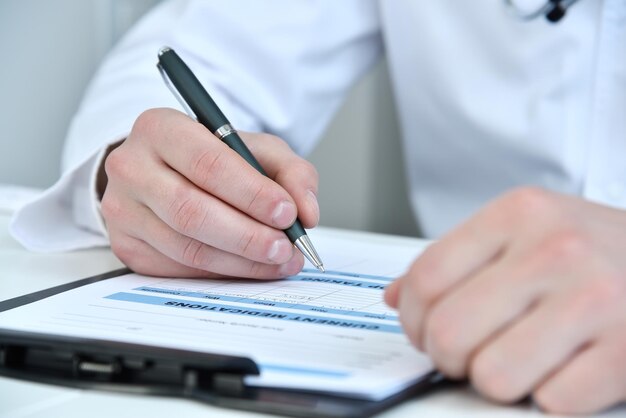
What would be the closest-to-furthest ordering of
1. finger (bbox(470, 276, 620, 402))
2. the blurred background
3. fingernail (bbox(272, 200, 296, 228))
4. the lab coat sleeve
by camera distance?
finger (bbox(470, 276, 620, 402)), fingernail (bbox(272, 200, 296, 228)), the lab coat sleeve, the blurred background

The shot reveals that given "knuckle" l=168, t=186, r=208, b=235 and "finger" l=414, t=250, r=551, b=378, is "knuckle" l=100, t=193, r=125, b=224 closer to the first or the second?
"knuckle" l=168, t=186, r=208, b=235

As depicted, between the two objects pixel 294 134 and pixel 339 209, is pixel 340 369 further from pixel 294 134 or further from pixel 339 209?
Answer: pixel 339 209

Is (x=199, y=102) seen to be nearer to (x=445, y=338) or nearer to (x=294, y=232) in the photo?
(x=294, y=232)

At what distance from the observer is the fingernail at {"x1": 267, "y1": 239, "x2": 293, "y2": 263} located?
0.52 meters

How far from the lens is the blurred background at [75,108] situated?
1.46 metres

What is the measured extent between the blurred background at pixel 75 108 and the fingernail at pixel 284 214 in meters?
0.92

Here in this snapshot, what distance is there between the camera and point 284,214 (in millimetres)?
518

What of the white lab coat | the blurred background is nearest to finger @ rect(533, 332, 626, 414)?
the white lab coat

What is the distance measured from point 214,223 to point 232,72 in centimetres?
42

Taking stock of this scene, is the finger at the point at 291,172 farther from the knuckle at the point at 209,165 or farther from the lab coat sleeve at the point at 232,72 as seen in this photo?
the lab coat sleeve at the point at 232,72

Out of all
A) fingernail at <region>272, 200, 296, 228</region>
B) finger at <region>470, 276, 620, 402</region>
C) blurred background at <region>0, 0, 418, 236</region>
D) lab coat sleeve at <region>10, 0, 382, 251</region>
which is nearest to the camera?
finger at <region>470, 276, 620, 402</region>

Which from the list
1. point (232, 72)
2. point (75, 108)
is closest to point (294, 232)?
point (232, 72)

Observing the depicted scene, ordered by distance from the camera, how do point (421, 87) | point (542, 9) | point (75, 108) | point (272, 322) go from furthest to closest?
1. point (75, 108)
2. point (421, 87)
3. point (542, 9)
4. point (272, 322)

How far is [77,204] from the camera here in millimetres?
724
